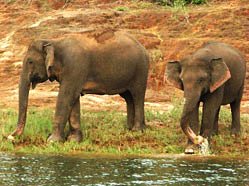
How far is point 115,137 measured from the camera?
16.7 m

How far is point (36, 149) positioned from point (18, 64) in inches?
313

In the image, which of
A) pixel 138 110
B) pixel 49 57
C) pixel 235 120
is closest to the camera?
pixel 49 57

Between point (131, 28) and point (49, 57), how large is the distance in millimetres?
8780

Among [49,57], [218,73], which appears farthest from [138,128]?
[49,57]

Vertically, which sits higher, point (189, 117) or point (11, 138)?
point (189, 117)

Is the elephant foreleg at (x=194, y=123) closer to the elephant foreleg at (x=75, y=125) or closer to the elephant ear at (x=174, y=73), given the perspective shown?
the elephant ear at (x=174, y=73)

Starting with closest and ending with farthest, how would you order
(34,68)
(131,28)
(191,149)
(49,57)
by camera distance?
1. (191,149)
2. (49,57)
3. (34,68)
4. (131,28)

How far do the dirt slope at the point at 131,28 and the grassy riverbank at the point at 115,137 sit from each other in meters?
2.07

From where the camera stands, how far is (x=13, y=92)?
21.5 meters

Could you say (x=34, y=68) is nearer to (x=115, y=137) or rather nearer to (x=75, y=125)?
(x=75, y=125)

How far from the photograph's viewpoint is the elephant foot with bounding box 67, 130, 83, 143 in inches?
647

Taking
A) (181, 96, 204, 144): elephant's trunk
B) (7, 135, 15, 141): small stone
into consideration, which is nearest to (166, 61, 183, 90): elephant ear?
(181, 96, 204, 144): elephant's trunk

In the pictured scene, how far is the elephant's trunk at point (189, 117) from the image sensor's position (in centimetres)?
1567

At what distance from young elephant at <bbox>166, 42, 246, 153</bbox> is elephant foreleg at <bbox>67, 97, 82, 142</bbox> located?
7.02ft
